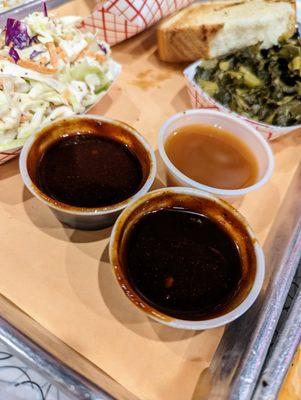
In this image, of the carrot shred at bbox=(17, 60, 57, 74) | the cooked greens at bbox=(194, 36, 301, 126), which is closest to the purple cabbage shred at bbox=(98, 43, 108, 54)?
the carrot shred at bbox=(17, 60, 57, 74)

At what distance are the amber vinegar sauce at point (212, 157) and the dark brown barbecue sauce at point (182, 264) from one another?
11.0 inches

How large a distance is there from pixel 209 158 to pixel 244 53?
68cm

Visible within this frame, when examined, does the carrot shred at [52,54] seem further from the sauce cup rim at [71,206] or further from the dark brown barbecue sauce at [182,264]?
the dark brown barbecue sauce at [182,264]

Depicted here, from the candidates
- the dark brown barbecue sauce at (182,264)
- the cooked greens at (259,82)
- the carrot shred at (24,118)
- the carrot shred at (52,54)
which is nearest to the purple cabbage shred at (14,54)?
the carrot shred at (52,54)

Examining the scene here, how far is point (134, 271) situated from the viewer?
116 cm

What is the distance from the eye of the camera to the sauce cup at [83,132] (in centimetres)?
125

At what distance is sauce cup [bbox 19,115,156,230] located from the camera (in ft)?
4.09

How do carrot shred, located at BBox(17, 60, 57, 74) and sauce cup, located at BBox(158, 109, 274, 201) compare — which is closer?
sauce cup, located at BBox(158, 109, 274, 201)

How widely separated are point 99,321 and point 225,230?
1.57ft

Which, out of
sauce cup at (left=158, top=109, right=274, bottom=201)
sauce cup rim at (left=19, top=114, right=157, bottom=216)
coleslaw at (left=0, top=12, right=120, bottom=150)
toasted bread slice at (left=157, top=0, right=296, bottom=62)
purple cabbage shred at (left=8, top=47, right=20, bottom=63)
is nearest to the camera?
sauce cup rim at (left=19, top=114, right=157, bottom=216)

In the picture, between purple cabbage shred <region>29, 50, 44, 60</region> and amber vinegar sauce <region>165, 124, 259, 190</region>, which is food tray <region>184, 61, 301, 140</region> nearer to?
amber vinegar sauce <region>165, 124, 259, 190</region>

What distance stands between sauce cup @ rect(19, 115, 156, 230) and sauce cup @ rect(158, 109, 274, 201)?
0.10m

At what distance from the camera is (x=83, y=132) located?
1.47m

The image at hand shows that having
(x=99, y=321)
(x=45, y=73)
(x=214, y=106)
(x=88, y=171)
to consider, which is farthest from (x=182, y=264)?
(x=45, y=73)
